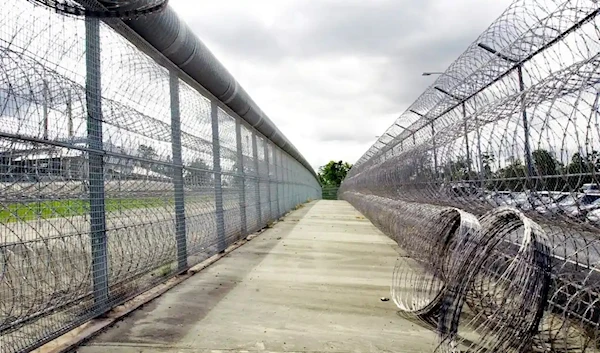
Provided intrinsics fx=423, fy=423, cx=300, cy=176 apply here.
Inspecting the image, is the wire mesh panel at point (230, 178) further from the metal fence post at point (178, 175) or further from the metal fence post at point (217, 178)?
the metal fence post at point (178, 175)

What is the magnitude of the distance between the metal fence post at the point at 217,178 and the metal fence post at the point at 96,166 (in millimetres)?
3166

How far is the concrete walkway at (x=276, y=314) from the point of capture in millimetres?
3006

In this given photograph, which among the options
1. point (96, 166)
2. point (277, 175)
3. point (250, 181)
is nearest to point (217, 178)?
point (250, 181)

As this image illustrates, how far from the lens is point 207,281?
492 centimetres

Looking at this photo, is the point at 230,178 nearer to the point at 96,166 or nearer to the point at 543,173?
the point at 96,166

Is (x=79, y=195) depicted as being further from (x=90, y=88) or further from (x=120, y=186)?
(x=90, y=88)

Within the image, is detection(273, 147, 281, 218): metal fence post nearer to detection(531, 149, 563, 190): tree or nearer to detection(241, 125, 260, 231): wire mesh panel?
detection(241, 125, 260, 231): wire mesh panel

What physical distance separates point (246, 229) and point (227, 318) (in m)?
5.33

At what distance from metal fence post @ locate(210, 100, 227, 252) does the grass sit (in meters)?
2.63

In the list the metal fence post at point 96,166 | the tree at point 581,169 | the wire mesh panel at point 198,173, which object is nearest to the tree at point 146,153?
the metal fence post at point 96,166

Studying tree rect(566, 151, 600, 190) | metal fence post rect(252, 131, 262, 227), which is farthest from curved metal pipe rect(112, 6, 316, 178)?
tree rect(566, 151, 600, 190)

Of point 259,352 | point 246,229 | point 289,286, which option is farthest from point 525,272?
point 246,229

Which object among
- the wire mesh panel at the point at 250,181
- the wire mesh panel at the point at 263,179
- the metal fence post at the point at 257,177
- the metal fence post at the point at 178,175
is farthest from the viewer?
the wire mesh panel at the point at 263,179

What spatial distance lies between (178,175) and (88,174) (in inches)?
73.5
